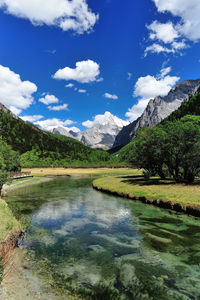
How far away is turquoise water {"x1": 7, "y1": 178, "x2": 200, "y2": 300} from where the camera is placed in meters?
11.7

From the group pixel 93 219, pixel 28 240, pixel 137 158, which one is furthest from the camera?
pixel 137 158

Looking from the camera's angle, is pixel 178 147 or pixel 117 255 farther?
pixel 178 147

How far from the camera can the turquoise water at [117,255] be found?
11680 mm

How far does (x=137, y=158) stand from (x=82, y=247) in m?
51.1

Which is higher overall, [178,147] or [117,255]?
[178,147]

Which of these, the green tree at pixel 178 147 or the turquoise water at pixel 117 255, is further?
the green tree at pixel 178 147

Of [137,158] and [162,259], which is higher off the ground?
[137,158]

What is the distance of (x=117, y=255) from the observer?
1625cm

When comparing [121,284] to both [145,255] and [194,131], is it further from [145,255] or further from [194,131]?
[194,131]

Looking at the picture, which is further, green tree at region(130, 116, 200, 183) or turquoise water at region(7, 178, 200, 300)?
green tree at region(130, 116, 200, 183)

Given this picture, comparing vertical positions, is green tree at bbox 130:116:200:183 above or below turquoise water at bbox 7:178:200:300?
above

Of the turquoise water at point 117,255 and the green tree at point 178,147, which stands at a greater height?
the green tree at point 178,147

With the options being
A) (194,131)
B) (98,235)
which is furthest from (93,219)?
(194,131)

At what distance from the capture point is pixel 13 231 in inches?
671
